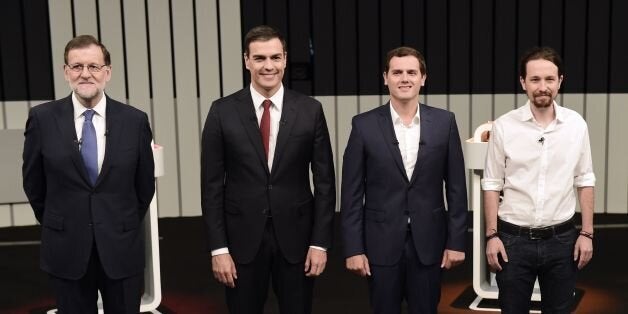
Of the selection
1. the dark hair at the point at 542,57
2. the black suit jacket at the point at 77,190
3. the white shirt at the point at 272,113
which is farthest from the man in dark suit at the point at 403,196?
the black suit jacket at the point at 77,190

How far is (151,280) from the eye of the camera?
3.86 meters

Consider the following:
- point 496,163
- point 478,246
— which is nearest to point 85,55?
point 496,163

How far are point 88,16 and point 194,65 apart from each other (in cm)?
96

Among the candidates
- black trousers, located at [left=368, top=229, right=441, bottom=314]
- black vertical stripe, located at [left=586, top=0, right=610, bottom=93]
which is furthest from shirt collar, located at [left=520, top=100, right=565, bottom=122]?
black vertical stripe, located at [left=586, top=0, right=610, bottom=93]

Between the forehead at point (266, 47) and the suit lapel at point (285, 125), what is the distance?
7.9 inches

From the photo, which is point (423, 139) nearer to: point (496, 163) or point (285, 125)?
point (496, 163)

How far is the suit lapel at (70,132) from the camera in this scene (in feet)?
7.92

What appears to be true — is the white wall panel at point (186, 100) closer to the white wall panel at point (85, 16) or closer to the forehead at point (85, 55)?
the white wall panel at point (85, 16)

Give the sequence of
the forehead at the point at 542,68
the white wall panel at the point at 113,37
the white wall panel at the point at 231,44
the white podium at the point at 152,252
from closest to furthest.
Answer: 1. the forehead at the point at 542,68
2. the white podium at the point at 152,252
3. the white wall panel at the point at 113,37
4. the white wall panel at the point at 231,44

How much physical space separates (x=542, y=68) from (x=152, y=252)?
7.16ft

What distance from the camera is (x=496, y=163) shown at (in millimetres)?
2682

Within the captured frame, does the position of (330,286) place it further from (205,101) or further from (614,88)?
(614,88)

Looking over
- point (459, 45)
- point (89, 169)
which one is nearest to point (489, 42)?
point (459, 45)

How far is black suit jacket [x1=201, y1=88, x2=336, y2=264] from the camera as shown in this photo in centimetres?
255
